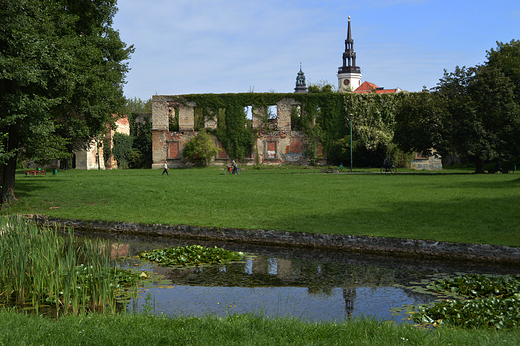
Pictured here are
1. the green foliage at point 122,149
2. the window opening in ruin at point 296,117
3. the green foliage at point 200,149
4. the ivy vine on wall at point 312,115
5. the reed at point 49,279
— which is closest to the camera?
the reed at point 49,279

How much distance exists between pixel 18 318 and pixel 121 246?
6.60 metres

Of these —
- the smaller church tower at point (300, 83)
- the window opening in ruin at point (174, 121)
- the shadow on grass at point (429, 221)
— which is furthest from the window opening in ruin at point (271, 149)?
the smaller church tower at point (300, 83)

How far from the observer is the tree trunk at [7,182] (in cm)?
1775

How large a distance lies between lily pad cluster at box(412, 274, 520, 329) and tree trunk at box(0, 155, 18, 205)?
54.8 ft

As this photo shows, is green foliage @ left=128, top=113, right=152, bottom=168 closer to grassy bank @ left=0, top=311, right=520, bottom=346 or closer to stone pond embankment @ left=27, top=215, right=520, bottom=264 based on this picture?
stone pond embankment @ left=27, top=215, right=520, bottom=264

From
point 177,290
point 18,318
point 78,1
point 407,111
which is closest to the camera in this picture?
point 18,318

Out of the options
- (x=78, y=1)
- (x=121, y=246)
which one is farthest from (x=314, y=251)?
(x=78, y=1)

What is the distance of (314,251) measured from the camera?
11109mm

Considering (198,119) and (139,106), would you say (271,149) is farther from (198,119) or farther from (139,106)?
(139,106)

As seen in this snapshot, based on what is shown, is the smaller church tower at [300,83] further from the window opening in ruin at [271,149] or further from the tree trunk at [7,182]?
the tree trunk at [7,182]

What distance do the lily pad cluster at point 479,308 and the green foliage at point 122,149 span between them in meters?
48.9

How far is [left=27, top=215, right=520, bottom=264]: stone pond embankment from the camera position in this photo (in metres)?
9.89

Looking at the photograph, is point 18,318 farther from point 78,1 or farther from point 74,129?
point 78,1

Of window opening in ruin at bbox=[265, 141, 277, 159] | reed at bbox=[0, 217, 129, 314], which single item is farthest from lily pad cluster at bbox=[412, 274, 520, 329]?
window opening in ruin at bbox=[265, 141, 277, 159]
